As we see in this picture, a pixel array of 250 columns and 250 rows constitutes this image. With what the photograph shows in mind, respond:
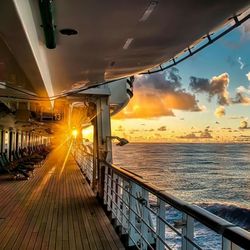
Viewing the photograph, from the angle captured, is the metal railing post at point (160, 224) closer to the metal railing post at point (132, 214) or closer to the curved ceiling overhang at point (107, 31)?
the metal railing post at point (132, 214)

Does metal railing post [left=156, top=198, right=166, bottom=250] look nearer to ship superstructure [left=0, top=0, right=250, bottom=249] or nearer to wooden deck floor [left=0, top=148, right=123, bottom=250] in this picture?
ship superstructure [left=0, top=0, right=250, bottom=249]

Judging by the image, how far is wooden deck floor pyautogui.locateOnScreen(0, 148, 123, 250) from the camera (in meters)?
4.01

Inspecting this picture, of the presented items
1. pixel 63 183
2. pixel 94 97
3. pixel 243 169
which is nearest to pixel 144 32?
pixel 94 97

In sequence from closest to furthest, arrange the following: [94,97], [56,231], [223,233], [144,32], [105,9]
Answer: [223,233] → [105,9] → [144,32] → [56,231] → [94,97]

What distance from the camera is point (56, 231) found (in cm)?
450

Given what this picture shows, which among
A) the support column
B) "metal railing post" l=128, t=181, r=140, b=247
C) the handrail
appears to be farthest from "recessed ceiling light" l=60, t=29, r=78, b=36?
the support column

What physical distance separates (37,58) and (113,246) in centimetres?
208

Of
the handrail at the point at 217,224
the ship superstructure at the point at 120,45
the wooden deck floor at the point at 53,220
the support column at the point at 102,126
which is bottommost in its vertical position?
the wooden deck floor at the point at 53,220

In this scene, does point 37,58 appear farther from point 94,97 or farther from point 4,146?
point 4,146

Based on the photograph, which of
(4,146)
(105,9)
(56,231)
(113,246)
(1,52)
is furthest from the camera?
(4,146)

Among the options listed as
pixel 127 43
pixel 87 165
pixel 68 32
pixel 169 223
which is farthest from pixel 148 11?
pixel 87 165

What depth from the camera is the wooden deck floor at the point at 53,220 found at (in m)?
4.01

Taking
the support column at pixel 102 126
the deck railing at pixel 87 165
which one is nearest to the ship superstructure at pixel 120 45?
the support column at pixel 102 126

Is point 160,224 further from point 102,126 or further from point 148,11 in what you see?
point 102,126
